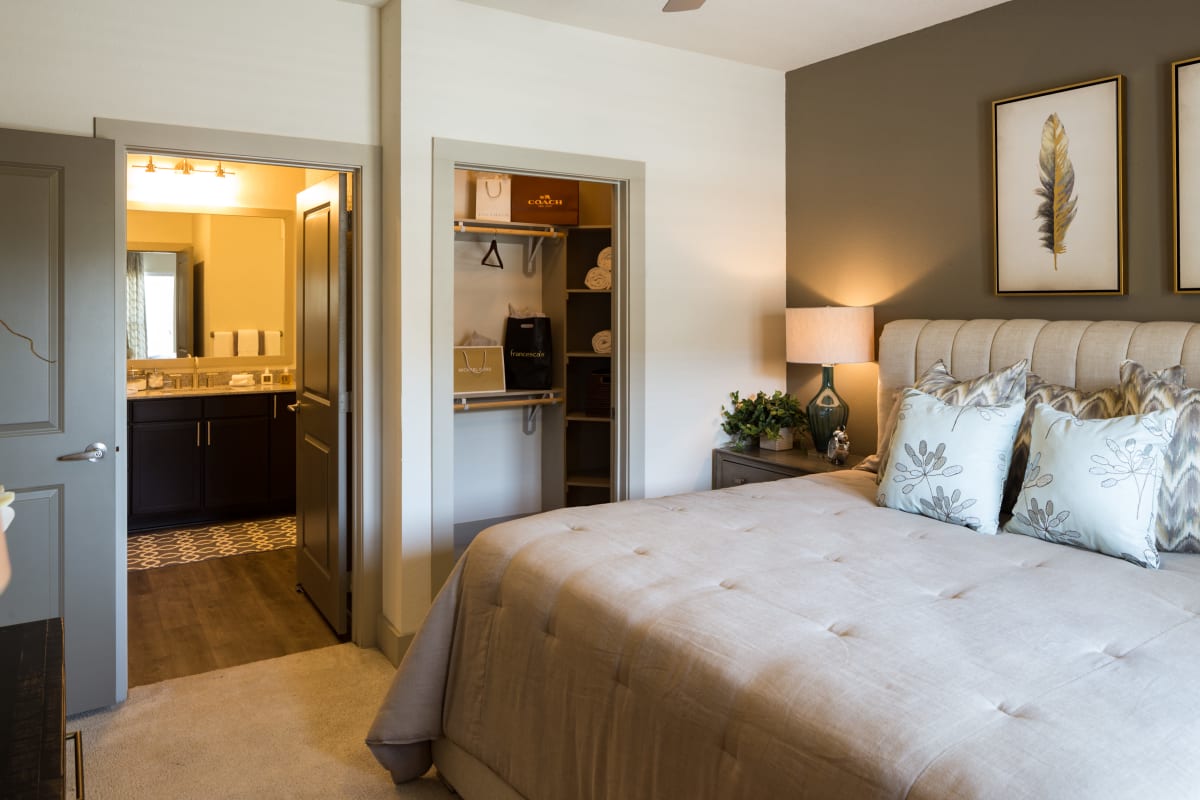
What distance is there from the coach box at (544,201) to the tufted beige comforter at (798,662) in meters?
2.39

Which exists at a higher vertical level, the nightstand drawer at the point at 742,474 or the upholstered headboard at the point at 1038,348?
the upholstered headboard at the point at 1038,348

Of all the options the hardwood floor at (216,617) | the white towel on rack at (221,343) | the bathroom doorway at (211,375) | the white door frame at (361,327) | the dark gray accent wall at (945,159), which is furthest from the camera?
the white towel on rack at (221,343)

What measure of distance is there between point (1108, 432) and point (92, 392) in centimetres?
314

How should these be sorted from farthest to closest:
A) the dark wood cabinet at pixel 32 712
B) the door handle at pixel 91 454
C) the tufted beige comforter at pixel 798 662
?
the door handle at pixel 91 454 → the tufted beige comforter at pixel 798 662 → the dark wood cabinet at pixel 32 712

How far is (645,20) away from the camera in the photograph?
359 cm

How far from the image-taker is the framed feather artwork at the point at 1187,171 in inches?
113

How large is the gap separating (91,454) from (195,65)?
1414mm

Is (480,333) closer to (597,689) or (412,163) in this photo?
(412,163)

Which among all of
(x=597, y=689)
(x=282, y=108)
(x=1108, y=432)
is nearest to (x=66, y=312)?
(x=282, y=108)

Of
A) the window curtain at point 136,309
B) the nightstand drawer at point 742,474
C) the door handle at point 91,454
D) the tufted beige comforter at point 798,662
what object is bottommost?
the tufted beige comforter at point 798,662

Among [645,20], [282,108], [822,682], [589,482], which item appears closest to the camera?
[822,682]

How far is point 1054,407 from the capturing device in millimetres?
2672

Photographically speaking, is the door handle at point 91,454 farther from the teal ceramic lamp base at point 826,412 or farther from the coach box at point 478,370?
the teal ceramic lamp base at point 826,412

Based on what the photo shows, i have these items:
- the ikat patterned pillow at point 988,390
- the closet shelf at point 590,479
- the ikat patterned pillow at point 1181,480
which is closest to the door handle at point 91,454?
the closet shelf at point 590,479
